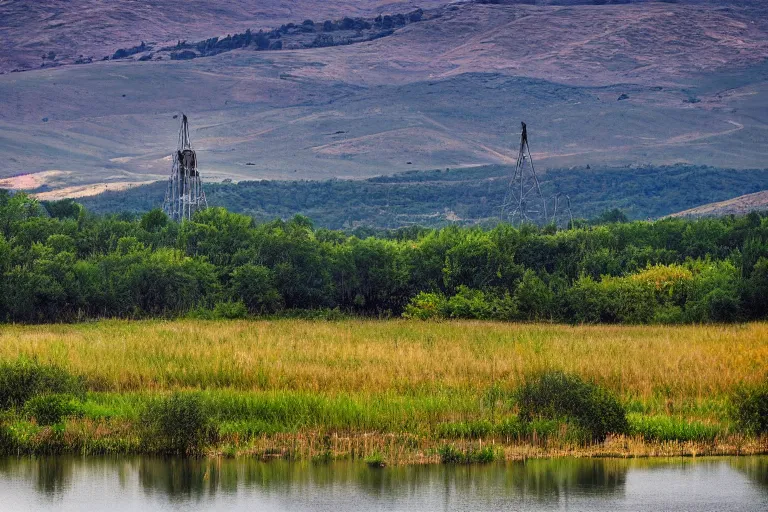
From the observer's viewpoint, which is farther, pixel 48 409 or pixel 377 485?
pixel 48 409

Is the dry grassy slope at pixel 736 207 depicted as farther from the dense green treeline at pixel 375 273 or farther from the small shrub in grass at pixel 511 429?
the small shrub in grass at pixel 511 429

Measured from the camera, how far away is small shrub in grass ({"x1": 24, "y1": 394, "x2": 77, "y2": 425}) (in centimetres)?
2928

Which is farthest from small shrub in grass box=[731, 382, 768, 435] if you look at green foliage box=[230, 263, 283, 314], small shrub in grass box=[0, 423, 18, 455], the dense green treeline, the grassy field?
green foliage box=[230, 263, 283, 314]

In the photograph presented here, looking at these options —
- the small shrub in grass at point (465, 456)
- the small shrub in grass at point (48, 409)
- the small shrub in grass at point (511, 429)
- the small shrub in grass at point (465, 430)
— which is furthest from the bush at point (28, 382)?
the small shrub in grass at point (511, 429)

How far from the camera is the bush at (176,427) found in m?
27.5

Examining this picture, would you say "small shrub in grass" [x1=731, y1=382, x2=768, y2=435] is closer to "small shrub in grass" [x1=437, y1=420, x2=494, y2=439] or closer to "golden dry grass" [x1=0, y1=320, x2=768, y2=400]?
"golden dry grass" [x1=0, y1=320, x2=768, y2=400]

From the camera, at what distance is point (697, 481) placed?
84.3ft

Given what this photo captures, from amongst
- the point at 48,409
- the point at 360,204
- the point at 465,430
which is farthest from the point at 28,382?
the point at 360,204

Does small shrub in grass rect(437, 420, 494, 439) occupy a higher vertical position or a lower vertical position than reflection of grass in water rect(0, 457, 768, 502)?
higher

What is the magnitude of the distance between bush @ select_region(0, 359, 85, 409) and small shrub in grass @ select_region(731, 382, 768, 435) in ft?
49.4

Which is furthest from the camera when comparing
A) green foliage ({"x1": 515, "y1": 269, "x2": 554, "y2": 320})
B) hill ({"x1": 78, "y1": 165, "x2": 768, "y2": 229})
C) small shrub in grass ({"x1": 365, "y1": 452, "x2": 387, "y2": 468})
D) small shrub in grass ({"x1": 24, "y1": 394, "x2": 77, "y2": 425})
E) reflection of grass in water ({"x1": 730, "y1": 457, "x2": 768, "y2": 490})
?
hill ({"x1": 78, "y1": 165, "x2": 768, "y2": 229})

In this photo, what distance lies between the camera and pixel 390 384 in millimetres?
32969

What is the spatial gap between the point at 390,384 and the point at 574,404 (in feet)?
18.9

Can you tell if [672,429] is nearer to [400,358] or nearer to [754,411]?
[754,411]
